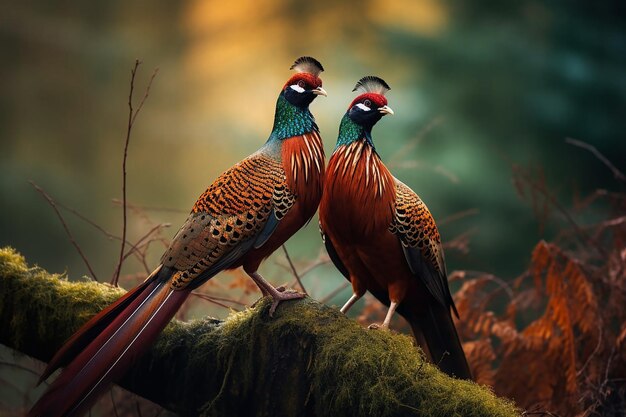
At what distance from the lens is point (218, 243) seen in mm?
2029

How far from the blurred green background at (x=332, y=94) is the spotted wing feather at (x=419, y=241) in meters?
2.74

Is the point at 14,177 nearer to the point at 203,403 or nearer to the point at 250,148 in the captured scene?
the point at 250,148

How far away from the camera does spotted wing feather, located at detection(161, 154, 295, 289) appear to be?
2014mm

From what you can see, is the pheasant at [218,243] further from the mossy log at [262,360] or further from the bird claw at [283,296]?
the mossy log at [262,360]

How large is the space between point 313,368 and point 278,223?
0.43m

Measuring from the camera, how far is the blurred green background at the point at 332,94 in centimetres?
514

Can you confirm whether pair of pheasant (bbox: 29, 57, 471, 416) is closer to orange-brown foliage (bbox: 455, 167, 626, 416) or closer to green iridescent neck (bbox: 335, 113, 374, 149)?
green iridescent neck (bbox: 335, 113, 374, 149)

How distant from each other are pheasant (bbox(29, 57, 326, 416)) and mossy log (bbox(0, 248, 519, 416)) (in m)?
0.13

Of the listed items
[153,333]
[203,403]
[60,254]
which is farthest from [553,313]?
[60,254]

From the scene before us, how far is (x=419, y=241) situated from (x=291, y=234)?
1.50 ft

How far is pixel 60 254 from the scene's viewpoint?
16.6 ft

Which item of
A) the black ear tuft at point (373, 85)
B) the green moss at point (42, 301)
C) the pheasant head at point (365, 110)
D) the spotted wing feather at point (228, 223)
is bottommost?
the green moss at point (42, 301)

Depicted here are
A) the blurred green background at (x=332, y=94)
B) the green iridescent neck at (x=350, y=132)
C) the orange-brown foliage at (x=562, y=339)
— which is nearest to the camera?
the green iridescent neck at (x=350, y=132)

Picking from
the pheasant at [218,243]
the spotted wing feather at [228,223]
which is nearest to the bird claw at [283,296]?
the pheasant at [218,243]
